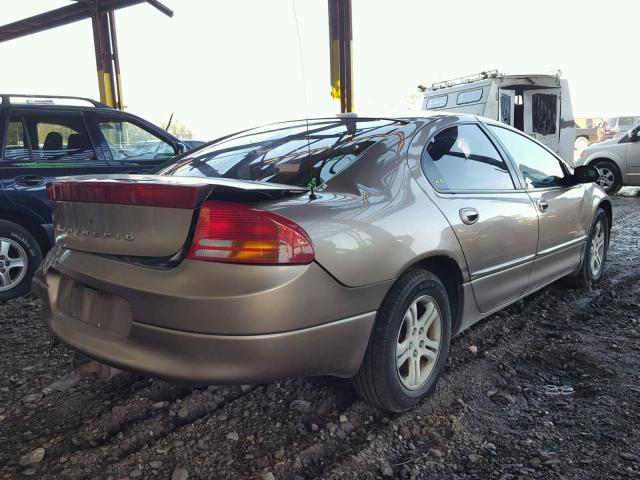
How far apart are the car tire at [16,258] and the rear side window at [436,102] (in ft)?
33.2

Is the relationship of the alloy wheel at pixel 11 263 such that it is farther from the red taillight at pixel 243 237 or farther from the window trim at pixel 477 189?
the window trim at pixel 477 189

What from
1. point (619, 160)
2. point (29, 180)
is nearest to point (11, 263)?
point (29, 180)

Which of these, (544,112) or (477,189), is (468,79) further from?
(477,189)

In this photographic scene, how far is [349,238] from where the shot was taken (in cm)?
199

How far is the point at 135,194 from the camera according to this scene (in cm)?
192

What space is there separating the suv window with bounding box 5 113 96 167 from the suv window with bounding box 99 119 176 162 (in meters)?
0.21

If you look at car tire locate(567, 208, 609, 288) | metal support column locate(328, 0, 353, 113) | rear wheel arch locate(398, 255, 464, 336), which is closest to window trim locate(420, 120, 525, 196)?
rear wheel arch locate(398, 255, 464, 336)

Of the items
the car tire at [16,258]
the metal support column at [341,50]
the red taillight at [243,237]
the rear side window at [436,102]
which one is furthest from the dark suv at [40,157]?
the rear side window at [436,102]

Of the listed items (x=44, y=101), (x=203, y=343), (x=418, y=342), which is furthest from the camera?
(x=44, y=101)

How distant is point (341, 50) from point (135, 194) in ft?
30.7

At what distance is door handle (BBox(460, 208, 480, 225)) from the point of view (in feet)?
8.37

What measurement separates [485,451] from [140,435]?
4.77 feet

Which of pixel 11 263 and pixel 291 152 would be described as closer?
pixel 291 152

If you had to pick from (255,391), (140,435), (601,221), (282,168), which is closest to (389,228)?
(282,168)
